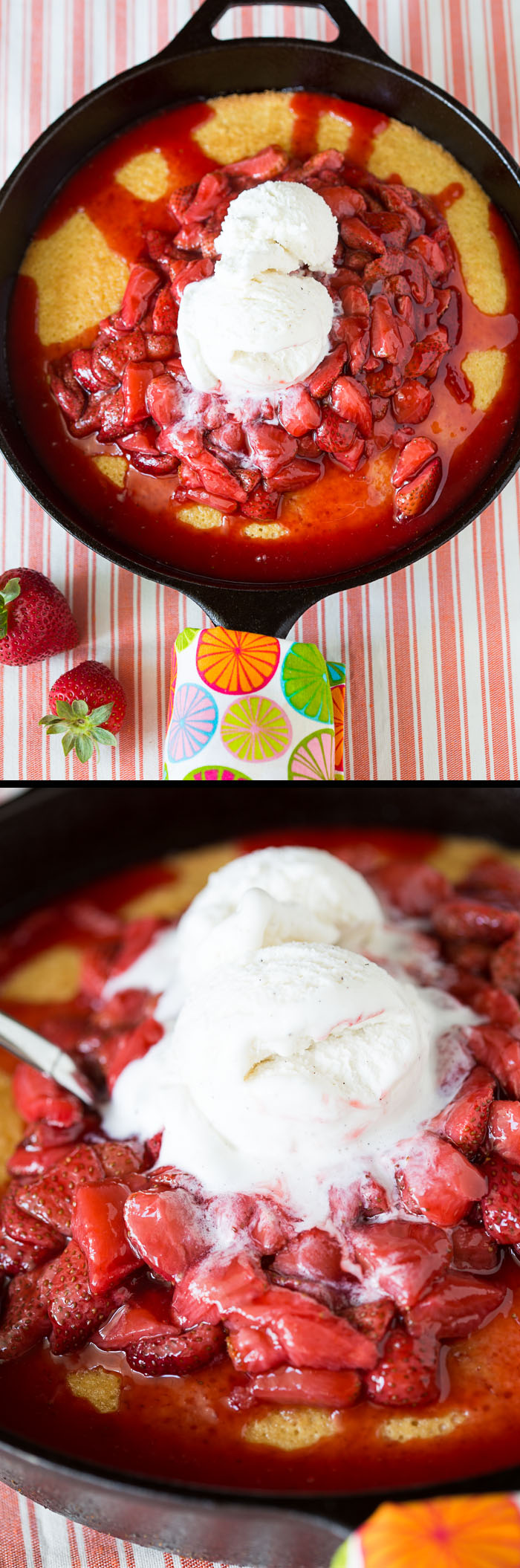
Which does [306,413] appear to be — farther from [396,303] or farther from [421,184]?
[421,184]

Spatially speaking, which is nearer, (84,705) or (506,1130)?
(506,1130)

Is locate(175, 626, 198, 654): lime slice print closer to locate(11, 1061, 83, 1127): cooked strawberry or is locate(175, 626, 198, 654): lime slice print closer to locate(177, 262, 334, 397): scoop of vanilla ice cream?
locate(177, 262, 334, 397): scoop of vanilla ice cream

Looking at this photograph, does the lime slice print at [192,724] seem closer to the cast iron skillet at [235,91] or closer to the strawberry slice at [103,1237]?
the cast iron skillet at [235,91]

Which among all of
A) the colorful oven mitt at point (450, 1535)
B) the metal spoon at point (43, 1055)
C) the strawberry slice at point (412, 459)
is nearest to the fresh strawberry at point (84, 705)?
the metal spoon at point (43, 1055)

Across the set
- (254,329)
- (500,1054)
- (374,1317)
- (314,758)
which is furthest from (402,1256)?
(254,329)

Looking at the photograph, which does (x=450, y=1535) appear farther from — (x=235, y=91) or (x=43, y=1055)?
(x=235, y=91)
